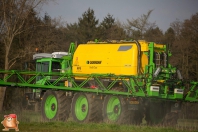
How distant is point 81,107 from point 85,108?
1.09ft

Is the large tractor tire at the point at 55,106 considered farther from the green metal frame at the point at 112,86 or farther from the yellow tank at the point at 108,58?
the yellow tank at the point at 108,58

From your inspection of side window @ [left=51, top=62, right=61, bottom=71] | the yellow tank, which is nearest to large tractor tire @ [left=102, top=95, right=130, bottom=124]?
the yellow tank

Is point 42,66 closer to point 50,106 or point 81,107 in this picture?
point 50,106

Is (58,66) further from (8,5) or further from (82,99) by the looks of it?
(8,5)

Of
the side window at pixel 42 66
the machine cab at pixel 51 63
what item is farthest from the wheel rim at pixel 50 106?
the side window at pixel 42 66

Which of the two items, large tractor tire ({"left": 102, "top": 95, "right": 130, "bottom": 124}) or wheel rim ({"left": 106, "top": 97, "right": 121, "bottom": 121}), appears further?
wheel rim ({"left": 106, "top": 97, "right": 121, "bottom": 121})

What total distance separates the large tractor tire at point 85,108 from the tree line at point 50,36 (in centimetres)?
421

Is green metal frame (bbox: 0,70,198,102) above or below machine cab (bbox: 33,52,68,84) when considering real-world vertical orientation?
below

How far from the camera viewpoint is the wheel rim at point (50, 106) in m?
23.4

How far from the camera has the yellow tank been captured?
66.8ft

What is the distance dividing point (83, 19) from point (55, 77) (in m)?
41.2

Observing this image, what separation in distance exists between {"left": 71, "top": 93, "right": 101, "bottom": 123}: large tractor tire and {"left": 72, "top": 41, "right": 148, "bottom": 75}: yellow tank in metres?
1.39

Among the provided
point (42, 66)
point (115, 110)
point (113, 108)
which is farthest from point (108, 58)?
point (42, 66)

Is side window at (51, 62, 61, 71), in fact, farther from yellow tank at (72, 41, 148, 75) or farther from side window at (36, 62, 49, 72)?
yellow tank at (72, 41, 148, 75)
